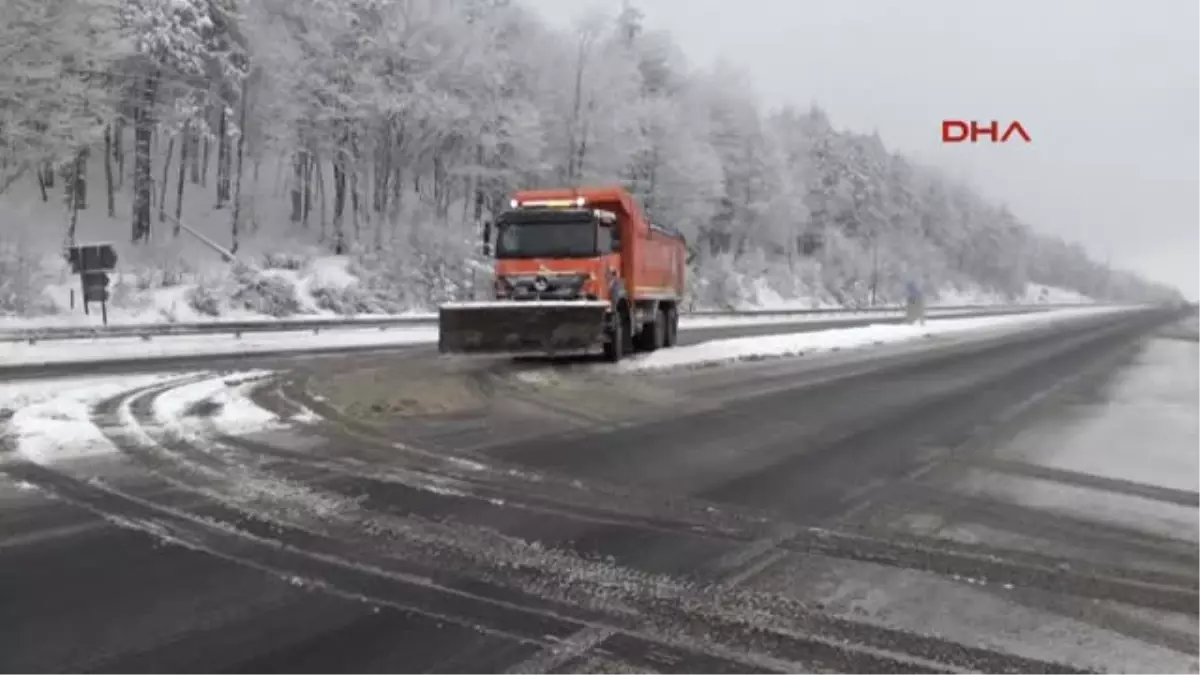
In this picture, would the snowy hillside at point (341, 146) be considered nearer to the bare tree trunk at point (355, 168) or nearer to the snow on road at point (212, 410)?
the bare tree trunk at point (355, 168)

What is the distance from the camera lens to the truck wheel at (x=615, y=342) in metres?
18.9

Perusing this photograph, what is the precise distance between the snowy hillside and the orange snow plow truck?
15378mm

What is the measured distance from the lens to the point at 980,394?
51.1 feet

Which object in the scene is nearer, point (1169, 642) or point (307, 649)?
point (307, 649)

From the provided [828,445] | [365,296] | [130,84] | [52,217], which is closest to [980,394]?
[828,445]

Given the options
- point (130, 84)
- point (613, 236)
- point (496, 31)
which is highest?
point (496, 31)

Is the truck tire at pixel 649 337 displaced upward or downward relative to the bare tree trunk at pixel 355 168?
downward

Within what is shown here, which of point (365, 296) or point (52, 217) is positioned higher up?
point (52, 217)

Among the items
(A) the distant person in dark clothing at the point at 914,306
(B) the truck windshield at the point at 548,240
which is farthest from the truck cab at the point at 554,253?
(A) the distant person in dark clothing at the point at 914,306

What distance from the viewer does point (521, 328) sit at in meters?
17.4

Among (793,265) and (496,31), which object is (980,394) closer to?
(496,31)

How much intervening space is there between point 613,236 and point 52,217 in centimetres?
4338

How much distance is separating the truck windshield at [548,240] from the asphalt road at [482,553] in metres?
7.81

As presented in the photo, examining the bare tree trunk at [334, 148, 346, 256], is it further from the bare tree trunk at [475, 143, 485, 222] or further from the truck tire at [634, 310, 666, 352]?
the truck tire at [634, 310, 666, 352]
